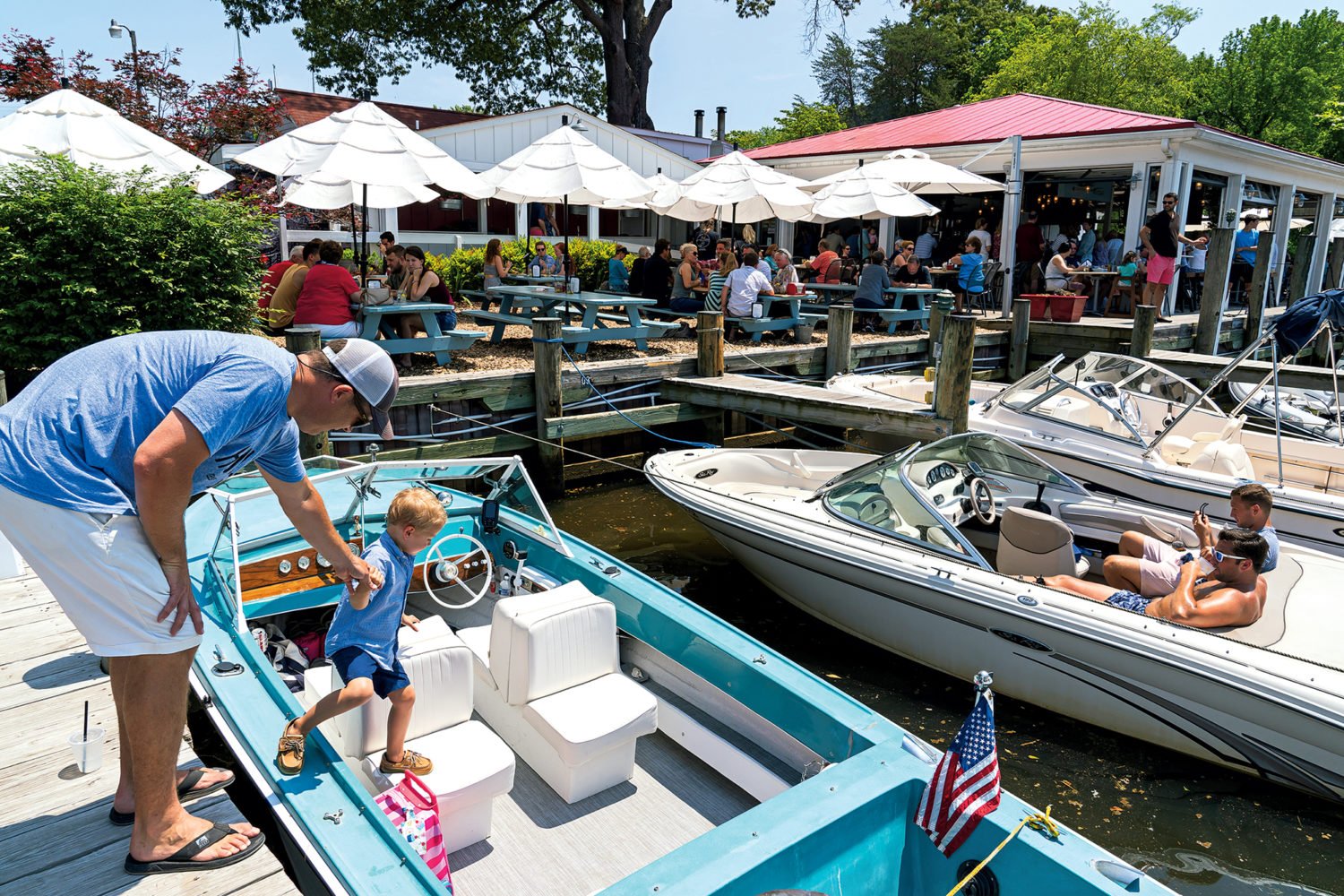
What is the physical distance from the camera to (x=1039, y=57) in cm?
3256

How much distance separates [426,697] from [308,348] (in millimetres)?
4335

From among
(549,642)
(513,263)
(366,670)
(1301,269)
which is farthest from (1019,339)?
(366,670)

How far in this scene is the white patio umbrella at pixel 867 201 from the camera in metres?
12.4

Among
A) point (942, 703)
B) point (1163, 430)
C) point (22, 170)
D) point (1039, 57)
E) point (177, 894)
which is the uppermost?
point (1039, 57)

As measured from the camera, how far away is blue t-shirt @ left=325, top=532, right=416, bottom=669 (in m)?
3.01

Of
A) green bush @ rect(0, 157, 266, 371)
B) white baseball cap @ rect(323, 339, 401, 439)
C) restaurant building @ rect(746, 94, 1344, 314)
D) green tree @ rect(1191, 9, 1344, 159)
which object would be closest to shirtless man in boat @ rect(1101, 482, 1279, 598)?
white baseball cap @ rect(323, 339, 401, 439)

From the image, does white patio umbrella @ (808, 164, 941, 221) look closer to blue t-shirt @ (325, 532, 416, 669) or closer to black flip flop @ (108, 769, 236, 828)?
blue t-shirt @ (325, 532, 416, 669)

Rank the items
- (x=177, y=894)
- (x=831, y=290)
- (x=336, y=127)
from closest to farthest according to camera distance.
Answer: (x=177, y=894), (x=336, y=127), (x=831, y=290)

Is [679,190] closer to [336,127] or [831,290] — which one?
[831,290]

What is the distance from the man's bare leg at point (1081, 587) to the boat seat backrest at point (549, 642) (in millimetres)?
2861

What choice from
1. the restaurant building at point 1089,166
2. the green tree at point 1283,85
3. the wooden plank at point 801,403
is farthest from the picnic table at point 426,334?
the green tree at point 1283,85

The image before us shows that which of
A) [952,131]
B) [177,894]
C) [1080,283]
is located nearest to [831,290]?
[1080,283]

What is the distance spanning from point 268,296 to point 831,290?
8.42 metres

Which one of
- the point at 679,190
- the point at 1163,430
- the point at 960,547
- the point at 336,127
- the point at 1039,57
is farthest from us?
the point at 1039,57
